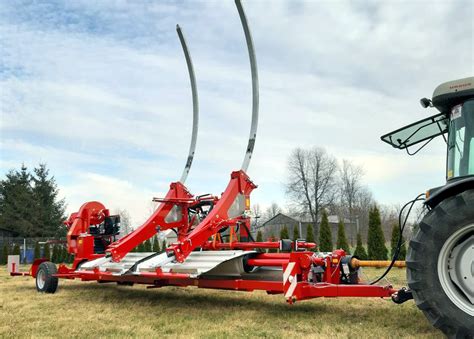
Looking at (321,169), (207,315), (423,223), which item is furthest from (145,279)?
(321,169)

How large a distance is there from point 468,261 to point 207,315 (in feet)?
12.0

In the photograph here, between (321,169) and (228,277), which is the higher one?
(321,169)

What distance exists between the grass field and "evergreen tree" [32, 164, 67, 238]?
26354mm

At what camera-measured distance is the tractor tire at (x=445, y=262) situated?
401 centimetres

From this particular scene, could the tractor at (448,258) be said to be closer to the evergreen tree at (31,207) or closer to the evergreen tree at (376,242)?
the evergreen tree at (376,242)

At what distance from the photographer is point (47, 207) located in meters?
34.6

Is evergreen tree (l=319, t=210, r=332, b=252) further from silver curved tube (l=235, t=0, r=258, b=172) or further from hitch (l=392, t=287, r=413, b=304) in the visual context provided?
hitch (l=392, t=287, r=413, b=304)

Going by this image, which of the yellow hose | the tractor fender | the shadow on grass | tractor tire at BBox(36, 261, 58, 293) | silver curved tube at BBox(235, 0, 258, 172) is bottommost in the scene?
the shadow on grass

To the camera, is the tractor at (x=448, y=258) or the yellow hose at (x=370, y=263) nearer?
the tractor at (x=448, y=258)

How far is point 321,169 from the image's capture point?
42.9 m

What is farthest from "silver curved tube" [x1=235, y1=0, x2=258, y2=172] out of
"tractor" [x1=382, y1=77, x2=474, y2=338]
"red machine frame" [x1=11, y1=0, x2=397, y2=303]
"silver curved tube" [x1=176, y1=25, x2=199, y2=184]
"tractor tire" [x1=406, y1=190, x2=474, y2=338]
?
"tractor tire" [x1=406, y1=190, x2=474, y2=338]

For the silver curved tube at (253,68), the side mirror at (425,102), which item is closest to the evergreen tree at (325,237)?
the silver curved tube at (253,68)

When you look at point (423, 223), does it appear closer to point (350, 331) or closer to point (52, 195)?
point (350, 331)

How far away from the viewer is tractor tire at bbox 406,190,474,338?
4012mm
